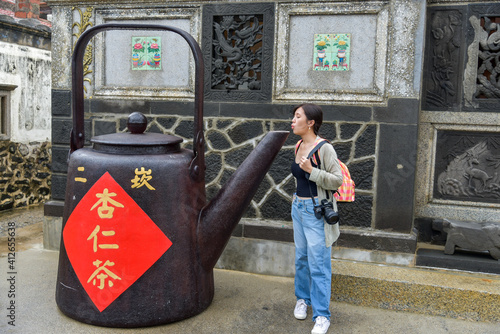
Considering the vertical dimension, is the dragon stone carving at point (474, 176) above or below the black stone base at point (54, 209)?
above

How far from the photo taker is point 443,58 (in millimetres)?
3746

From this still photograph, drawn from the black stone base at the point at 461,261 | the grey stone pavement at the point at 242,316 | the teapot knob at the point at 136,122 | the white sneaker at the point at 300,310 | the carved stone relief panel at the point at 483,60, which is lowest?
the grey stone pavement at the point at 242,316

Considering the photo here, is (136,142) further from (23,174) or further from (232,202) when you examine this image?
(23,174)

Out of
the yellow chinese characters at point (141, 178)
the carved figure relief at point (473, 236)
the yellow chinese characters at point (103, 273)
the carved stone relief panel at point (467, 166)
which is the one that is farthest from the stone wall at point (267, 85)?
the yellow chinese characters at point (103, 273)

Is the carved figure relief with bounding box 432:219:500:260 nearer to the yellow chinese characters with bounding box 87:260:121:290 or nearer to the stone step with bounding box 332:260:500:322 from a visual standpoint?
the stone step with bounding box 332:260:500:322

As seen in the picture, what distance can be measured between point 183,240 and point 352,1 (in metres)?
2.16

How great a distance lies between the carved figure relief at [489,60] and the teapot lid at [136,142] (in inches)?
94.9

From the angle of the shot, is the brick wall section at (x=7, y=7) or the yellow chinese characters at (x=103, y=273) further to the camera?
the brick wall section at (x=7, y=7)

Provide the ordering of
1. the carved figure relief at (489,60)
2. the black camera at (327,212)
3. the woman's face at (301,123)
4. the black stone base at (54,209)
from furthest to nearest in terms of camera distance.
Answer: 1. the black stone base at (54,209)
2. the carved figure relief at (489,60)
3. the woman's face at (301,123)
4. the black camera at (327,212)

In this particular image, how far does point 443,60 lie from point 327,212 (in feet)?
6.34

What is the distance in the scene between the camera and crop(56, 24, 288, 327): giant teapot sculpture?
265 centimetres

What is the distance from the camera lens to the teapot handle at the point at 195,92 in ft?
8.68

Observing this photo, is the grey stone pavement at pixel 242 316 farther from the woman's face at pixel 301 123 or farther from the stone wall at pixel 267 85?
the woman's face at pixel 301 123

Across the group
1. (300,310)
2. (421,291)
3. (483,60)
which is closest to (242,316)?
(300,310)
